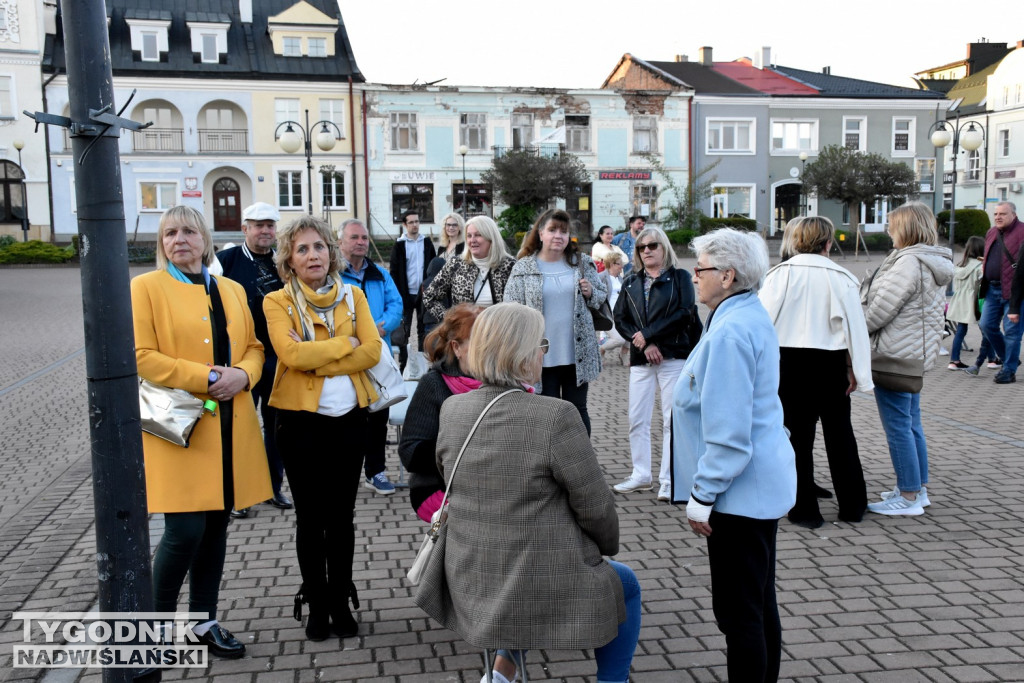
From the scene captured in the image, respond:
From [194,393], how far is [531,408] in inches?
65.0

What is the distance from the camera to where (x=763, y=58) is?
5384 centimetres

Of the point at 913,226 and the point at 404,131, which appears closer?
the point at 913,226

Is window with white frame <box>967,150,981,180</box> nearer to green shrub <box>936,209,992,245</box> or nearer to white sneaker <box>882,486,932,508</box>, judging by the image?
green shrub <box>936,209,992,245</box>

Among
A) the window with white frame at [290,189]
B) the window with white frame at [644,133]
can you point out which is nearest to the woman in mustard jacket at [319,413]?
the window with white frame at [290,189]

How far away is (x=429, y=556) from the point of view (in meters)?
3.04

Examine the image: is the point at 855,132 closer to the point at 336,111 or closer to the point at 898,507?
the point at 336,111

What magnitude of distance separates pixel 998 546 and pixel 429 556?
377cm

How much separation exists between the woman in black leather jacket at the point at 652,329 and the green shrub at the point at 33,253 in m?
33.0

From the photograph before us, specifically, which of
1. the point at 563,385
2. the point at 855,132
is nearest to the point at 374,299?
the point at 563,385

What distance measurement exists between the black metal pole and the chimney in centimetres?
5563

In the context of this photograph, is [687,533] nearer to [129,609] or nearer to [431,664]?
[431,664]

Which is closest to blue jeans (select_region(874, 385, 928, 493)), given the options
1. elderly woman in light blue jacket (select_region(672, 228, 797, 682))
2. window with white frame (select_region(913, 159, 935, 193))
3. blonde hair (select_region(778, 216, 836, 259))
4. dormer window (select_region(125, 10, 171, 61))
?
blonde hair (select_region(778, 216, 836, 259))

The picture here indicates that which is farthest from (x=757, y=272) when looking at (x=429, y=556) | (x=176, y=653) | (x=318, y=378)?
(x=176, y=653)

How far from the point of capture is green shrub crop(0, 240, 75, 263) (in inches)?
1324
